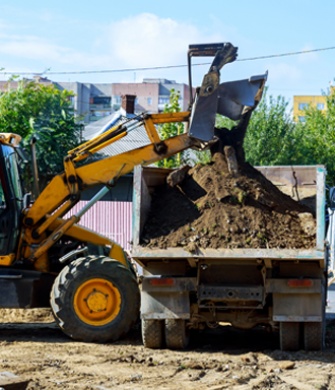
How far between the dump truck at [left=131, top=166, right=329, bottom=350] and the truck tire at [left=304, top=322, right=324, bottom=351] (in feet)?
0.04

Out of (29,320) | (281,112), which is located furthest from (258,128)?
(29,320)

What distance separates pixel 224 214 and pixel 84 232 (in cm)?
316

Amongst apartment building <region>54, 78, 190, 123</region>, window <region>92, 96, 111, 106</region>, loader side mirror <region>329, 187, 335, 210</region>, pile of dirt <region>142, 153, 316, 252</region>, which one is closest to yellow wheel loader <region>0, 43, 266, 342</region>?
pile of dirt <region>142, 153, 316, 252</region>

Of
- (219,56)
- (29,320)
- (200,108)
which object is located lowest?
(29,320)

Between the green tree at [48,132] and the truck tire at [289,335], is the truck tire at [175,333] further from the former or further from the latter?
the green tree at [48,132]

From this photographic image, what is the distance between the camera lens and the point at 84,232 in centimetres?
1297

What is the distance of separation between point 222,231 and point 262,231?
48cm

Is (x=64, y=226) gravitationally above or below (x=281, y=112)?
below

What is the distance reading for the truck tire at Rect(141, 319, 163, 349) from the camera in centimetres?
1063

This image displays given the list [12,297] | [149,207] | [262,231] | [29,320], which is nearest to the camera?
[262,231]

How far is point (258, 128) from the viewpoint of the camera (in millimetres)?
32844

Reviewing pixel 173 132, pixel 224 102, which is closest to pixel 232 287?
pixel 224 102

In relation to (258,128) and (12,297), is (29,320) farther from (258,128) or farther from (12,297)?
(258,128)

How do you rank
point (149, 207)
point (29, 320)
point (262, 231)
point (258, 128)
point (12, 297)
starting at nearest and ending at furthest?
point (262, 231) → point (149, 207) → point (12, 297) → point (29, 320) → point (258, 128)
